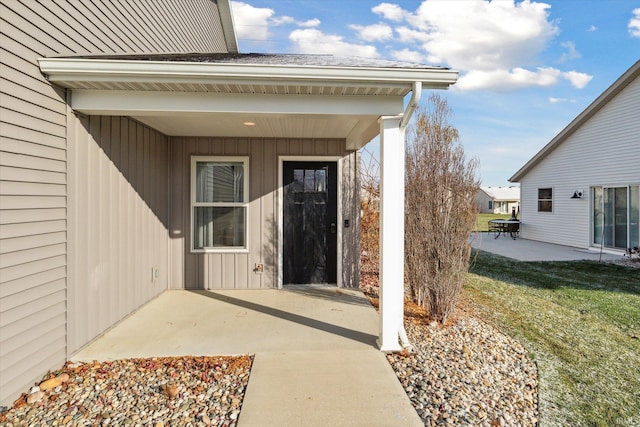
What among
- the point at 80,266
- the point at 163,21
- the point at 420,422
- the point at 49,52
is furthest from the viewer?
the point at 163,21

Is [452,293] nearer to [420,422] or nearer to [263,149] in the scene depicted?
[420,422]

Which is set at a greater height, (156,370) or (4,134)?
(4,134)

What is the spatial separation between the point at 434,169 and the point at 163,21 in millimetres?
4714

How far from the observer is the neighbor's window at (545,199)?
12699 mm

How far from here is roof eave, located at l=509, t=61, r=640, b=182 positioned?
372 inches

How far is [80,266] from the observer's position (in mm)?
3162

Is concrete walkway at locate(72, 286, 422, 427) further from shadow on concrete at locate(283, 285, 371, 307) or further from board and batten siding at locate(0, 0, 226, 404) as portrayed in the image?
board and batten siding at locate(0, 0, 226, 404)

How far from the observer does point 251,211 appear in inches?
215

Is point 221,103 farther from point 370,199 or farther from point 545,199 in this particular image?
point 545,199

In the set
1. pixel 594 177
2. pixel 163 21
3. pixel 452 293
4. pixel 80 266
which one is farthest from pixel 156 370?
pixel 594 177

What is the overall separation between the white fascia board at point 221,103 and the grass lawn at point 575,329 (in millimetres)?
2740

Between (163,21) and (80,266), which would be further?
(163,21)

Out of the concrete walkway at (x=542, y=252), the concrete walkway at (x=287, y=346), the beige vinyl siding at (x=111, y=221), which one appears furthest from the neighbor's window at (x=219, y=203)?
the concrete walkway at (x=542, y=252)

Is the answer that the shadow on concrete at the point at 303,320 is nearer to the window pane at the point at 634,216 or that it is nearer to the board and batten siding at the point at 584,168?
the window pane at the point at 634,216
